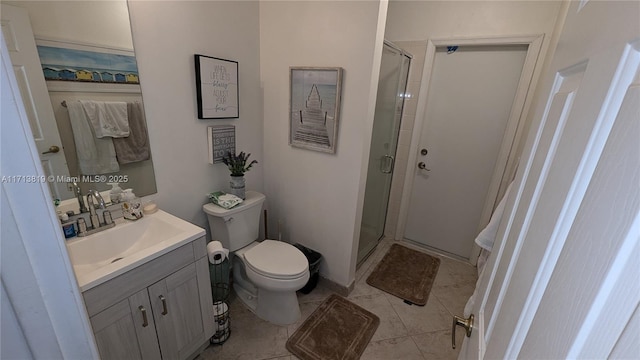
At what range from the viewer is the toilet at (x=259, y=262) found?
5.42 feet

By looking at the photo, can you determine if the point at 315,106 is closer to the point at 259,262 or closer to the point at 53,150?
the point at 259,262

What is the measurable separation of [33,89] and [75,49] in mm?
238

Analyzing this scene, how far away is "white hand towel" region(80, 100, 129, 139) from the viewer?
124 cm

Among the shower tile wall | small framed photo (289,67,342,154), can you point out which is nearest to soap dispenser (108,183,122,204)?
small framed photo (289,67,342,154)

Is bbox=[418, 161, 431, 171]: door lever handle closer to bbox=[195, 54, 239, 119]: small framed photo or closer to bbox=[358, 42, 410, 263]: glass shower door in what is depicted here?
bbox=[358, 42, 410, 263]: glass shower door

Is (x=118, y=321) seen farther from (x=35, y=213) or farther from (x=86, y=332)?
(x=35, y=213)

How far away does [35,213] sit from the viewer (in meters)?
0.37

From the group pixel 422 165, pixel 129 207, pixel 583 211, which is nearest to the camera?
pixel 583 211

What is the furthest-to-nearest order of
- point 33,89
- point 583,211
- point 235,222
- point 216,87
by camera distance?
1. point 235,222
2. point 216,87
3. point 33,89
4. point 583,211

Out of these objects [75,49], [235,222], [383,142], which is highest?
[75,49]

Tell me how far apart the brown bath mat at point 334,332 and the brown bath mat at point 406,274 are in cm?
38

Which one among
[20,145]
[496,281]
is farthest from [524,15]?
[20,145]

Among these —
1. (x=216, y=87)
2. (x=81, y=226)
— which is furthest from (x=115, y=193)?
(x=216, y=87)

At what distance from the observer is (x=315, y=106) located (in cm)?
181
